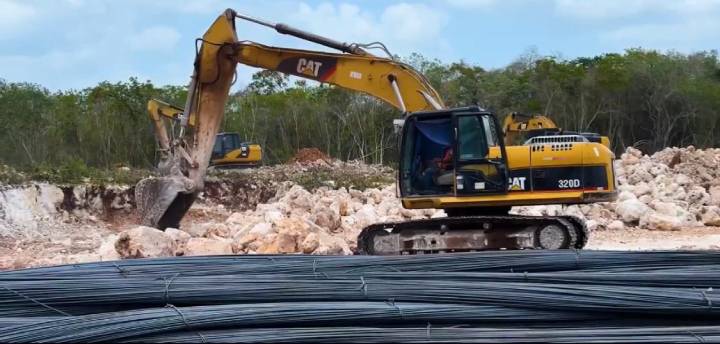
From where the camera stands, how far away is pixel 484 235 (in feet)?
34.0

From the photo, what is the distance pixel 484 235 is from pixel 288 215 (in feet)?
21.6

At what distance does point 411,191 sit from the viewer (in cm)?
1045

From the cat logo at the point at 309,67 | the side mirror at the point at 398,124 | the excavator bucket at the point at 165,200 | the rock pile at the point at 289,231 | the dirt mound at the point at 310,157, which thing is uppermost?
the cat logo at the point at 309,67

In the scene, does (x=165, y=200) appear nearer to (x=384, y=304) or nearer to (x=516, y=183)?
(x=516, y=183)

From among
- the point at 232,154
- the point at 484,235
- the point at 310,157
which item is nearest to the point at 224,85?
the point at 484,235

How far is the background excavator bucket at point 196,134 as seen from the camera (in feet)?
41.0

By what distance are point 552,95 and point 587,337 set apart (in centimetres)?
3609

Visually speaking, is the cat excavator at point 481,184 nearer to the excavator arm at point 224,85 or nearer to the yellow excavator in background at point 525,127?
the excavator arm at point 224,85

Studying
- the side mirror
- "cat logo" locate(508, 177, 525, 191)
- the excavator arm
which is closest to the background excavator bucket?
the excavator arm

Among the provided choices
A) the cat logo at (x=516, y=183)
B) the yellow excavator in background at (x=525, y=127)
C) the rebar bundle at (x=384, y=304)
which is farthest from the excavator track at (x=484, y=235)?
the yellow excavator in background at (x=525, y=127)

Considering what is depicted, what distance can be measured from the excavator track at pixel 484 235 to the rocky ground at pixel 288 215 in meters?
1.45

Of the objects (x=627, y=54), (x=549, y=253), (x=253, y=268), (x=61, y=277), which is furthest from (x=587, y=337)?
(x=627, y=54)

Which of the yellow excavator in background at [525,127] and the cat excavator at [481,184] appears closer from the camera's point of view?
the cat excavator at [481,184]

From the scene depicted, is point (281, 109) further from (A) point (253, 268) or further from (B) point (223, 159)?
(A) point (253, 268)
